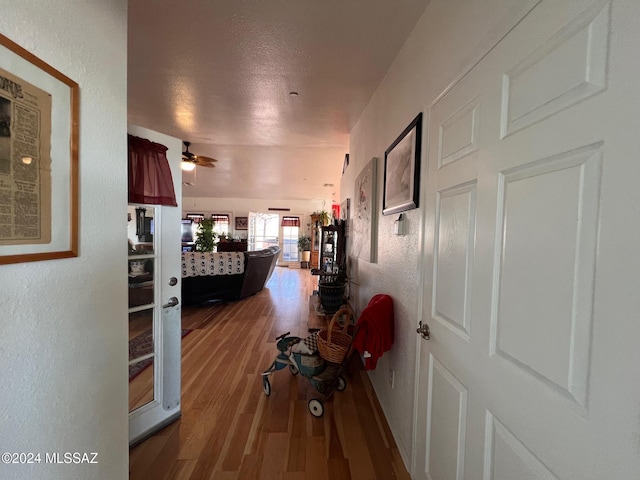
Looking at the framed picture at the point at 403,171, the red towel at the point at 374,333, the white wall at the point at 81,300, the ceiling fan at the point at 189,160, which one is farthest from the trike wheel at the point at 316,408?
the ceiling fan at the point at 189,160

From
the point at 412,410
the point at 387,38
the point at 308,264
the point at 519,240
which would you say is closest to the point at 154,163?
the point at 387,38

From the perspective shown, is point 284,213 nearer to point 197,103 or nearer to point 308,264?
point 308,264

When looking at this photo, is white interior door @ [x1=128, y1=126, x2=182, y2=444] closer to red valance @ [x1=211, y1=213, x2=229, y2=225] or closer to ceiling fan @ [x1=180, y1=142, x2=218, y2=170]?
ceiling fan @ [x1=180, y1=142, x2=218, y2=170]

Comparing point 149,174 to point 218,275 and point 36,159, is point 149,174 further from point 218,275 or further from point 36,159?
point 218,275

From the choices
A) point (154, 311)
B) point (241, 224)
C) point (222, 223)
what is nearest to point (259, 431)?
point (154, 311)

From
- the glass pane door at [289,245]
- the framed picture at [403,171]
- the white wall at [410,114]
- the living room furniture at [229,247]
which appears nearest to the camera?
the white wall at [410,114]

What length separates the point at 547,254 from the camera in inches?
26.6

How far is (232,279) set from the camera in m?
4.96

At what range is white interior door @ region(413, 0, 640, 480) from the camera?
513 millimetres

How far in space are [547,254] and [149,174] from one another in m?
1.87

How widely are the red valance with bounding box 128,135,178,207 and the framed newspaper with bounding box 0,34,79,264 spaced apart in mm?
697

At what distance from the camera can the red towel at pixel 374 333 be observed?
1686 mm

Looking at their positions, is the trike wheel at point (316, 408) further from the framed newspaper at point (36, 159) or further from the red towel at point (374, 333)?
the framed newspaper at point (36, 159)

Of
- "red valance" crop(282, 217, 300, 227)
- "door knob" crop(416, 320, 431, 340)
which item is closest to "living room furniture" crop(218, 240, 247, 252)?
"red valance" crop(282, 217, 300, 227)
